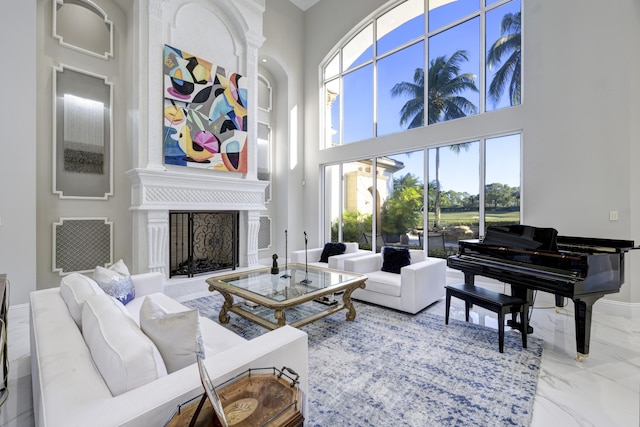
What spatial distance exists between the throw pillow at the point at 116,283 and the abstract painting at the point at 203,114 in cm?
217

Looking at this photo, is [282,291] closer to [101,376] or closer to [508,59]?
[101,376]

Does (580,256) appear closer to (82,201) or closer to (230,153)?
(230,153)

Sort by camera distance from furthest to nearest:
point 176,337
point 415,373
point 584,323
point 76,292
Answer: point 584,323 → point 415,373 → point 76,292 → point 176,337

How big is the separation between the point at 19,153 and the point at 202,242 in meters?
2.38

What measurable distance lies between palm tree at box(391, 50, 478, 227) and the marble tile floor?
7.18 feet

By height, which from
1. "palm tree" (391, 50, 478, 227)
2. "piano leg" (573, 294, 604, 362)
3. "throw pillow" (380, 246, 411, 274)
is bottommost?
"piano leg" (573, 294, 604, 362)

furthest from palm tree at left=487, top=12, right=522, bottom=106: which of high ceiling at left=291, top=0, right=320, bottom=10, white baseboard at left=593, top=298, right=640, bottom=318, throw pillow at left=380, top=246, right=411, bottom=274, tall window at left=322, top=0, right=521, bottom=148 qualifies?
high ceiling at left=291, top=0, right=320, bottom=10

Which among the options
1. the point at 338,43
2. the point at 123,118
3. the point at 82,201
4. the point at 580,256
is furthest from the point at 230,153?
the point at 580,256

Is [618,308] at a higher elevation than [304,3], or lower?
lower

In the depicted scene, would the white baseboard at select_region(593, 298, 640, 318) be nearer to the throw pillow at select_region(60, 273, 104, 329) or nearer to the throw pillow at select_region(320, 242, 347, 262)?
the throw pillow at select_region(320, 242, 347, 262)

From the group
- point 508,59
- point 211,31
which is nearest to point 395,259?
point 508,59

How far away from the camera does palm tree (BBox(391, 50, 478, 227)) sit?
4.53 meters

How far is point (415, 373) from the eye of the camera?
2.16 metres

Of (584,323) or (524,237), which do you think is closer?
(584,323)
